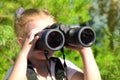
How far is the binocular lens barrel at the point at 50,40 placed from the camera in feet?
5.44

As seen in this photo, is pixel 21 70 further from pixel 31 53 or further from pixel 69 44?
pixel 69 44

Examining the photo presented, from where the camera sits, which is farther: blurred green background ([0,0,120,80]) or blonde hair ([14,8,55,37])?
blurred green background ([0,0,120,80])

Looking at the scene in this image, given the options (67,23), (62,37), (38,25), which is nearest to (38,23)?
(38,25)

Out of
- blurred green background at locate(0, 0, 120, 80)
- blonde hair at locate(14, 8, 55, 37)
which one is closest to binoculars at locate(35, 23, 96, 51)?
blonde hair at locate(14, 8, 55, 37)

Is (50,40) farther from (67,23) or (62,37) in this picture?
(67,23)

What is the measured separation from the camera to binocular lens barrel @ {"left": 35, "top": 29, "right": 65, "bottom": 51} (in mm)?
1659

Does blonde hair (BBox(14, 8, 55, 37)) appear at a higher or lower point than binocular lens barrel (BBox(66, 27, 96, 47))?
higher

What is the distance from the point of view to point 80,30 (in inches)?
67.6

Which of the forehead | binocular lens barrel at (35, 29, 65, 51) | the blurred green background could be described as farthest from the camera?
the blurred green background

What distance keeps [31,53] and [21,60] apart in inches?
2.1

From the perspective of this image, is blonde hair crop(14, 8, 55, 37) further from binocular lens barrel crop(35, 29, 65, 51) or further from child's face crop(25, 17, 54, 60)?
binocular lens barrel crop(35, 29, 65, 51)

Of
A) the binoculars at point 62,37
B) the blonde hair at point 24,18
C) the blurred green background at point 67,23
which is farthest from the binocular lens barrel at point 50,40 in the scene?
the blurred green background at point 67,23

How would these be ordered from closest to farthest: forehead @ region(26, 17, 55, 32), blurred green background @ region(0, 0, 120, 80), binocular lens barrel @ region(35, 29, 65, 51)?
binocular lens barrel @ region(35, 29, 65, 51), forehead @ region(26, 17, 55, 32), blurred green background @ region(0, 0, 120, 80)

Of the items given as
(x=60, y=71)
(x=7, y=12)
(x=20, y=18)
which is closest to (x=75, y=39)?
(x=60, y=71)
